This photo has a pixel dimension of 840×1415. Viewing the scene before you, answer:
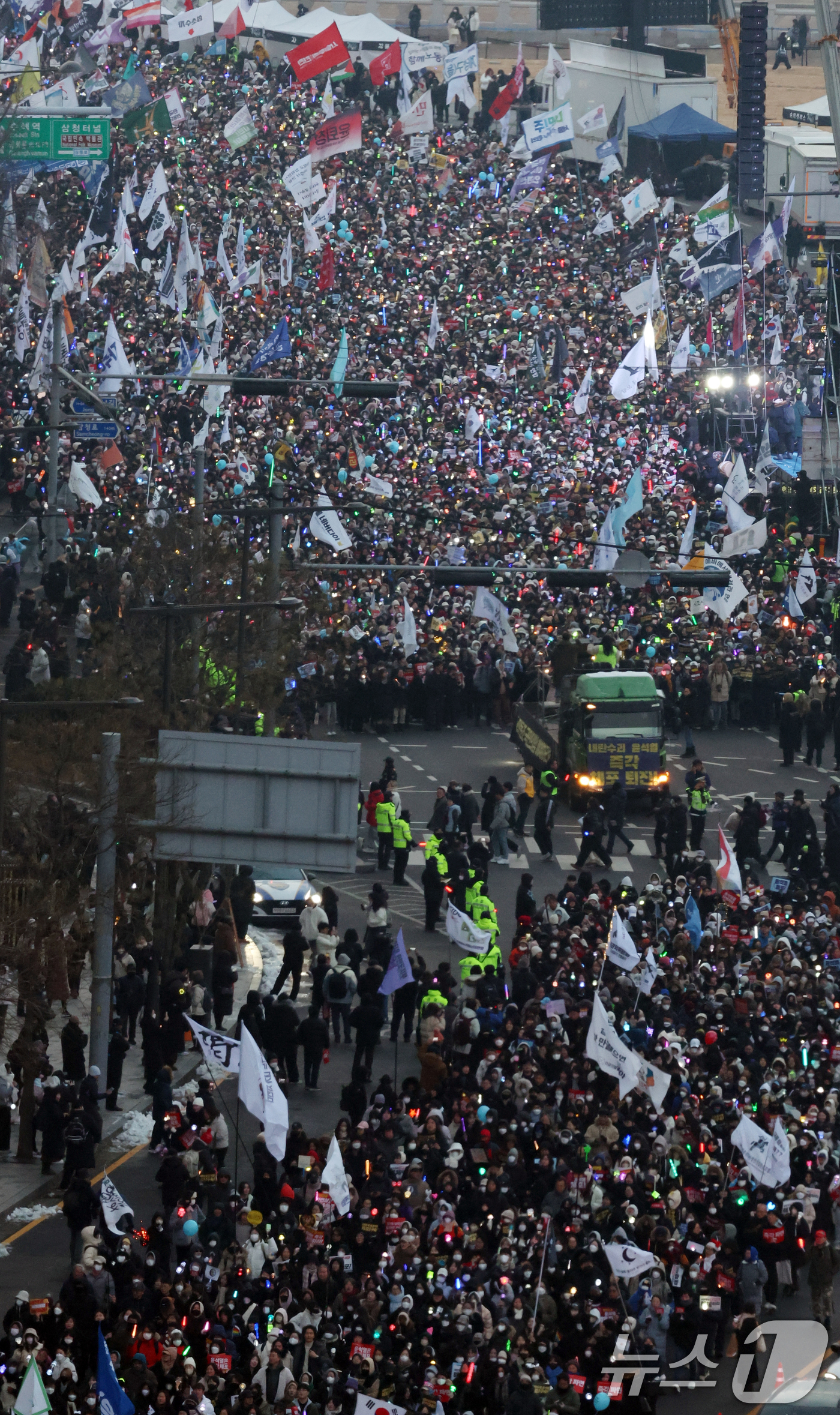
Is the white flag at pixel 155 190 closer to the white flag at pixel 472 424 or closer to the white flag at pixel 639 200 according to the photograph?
the white flag at pixel 472 424

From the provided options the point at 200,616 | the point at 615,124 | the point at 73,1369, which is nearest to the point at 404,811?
the point at 200,616

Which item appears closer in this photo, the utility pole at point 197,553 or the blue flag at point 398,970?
the blue flag at point 398,970

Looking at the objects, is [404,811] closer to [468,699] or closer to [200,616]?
[200,616]

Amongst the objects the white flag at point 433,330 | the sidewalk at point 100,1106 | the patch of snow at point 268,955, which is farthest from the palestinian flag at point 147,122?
the sidewalk at point 100,1106

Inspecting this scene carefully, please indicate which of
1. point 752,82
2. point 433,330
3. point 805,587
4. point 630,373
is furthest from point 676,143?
point 805,587

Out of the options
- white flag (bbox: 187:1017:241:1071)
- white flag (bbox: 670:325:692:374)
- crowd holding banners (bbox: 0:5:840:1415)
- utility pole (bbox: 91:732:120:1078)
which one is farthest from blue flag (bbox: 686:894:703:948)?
white flag (bbox: 670:325:692:374)
